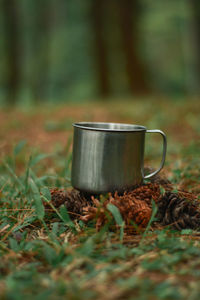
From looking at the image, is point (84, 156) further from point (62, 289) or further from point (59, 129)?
point (59, 129)

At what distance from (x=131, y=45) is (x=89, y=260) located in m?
7.14

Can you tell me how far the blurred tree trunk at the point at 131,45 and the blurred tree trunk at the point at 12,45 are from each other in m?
4.37

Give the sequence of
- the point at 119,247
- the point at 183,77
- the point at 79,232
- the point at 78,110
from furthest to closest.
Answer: the point at 183,77 < the point at 78,110 < the point at 79,232 < the point at 119,247

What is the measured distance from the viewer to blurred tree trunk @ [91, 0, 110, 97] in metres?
8.32

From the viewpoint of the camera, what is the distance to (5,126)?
4.05 metres

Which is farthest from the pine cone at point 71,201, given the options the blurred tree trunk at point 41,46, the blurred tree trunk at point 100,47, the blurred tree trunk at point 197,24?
the blurred tree trunk at point 41,46

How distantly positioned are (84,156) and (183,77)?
16.9 metres

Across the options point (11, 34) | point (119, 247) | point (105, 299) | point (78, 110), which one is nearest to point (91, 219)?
point (119, 247)

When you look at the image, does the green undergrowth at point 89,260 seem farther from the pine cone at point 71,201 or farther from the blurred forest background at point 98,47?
the blurred forest background at point 98,47

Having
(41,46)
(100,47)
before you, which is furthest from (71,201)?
(41,46)

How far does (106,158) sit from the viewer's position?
1.41 meters

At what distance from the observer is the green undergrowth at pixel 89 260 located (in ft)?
2.95

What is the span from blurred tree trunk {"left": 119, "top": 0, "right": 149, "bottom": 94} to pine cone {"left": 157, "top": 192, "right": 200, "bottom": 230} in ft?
20.4

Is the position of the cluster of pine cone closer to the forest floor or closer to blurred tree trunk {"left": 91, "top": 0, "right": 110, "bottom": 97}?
the forest floor
